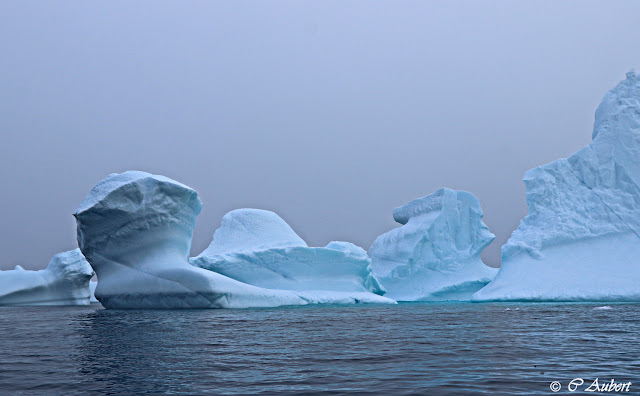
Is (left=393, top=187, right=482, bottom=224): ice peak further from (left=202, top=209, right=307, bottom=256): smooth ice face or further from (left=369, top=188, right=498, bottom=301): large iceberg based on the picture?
(left=202, top=209, right=307, bottom=256): smooth ice face

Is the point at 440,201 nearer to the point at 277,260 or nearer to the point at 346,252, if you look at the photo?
the point at 346,252

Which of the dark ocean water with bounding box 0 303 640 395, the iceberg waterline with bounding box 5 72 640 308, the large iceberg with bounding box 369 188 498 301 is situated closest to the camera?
the dark ocean water with bounding box 0 303 640 395

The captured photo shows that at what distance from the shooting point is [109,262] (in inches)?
711

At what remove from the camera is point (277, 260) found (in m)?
22.6

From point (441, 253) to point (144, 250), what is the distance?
1873 centimetres

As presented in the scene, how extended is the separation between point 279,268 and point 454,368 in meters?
17.5

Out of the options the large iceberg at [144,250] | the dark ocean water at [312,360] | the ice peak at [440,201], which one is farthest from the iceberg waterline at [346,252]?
the dark ocean water at [312,360]

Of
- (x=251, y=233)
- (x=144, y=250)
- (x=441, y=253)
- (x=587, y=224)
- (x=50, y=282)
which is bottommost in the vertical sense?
(x=441, y=253)

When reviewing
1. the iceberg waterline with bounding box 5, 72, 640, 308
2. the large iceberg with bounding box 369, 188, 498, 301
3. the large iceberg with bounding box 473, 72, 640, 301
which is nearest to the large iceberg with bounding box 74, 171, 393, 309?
the iceberg waterline with bounding box 5, 72, 640, 308

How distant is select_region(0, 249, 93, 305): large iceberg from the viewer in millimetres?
26438

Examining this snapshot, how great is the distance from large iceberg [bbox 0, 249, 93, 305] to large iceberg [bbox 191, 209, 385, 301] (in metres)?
7.79

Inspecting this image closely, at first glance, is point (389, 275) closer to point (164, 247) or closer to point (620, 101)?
point (620, 101)

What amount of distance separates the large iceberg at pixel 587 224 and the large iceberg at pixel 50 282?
64.0 ft

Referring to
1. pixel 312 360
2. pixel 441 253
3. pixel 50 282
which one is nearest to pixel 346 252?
pixel 441 253
